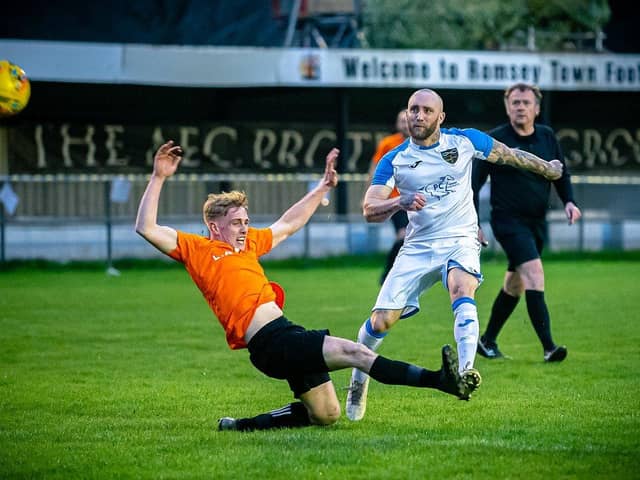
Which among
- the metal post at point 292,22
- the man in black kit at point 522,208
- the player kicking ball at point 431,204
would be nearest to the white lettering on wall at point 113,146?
the metal post at point 292,22

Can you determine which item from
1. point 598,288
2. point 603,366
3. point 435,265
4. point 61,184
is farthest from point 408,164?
point 61,184

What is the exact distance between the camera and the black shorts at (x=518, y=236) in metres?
11.4

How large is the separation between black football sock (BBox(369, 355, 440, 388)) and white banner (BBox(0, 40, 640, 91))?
59.9ft

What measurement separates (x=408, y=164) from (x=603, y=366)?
2.88 m

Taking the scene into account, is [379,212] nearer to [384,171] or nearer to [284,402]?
[384,171]

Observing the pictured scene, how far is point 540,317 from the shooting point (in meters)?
11.3

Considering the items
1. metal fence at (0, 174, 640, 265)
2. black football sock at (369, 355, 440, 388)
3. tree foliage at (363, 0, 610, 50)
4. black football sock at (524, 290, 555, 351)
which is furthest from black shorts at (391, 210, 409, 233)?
tree foliage at (363, 0, 610, 50)

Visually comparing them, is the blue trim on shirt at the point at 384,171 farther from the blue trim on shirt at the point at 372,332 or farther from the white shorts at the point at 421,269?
the blue trim on shirt at the point at 372,332

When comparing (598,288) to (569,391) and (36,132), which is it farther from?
(36,132)

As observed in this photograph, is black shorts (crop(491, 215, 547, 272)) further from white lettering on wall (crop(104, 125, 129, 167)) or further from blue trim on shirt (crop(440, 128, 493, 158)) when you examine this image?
white lettering on wall (crop(104, 125, 129, 167))

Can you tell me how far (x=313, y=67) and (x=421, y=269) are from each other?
17462mm

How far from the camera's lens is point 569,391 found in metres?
9.46

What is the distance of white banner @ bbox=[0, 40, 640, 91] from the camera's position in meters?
24.9

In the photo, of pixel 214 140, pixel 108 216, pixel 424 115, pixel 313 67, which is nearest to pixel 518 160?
pixel 424 115
